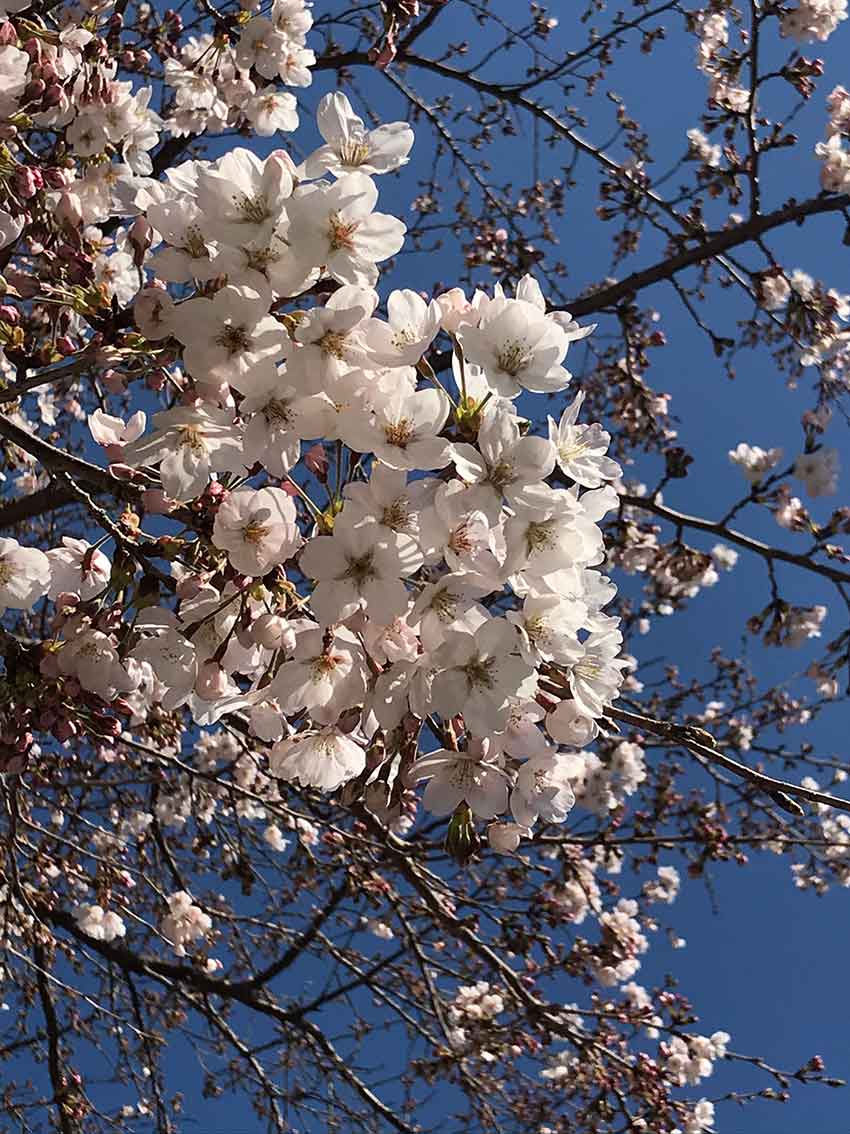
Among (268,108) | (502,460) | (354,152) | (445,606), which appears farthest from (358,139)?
(268,108)

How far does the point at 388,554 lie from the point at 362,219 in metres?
0.46

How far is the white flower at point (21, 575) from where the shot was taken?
157 centimetres

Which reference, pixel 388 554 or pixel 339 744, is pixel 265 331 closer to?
pixel 388 554

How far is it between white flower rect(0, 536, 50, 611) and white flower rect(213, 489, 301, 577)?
0.53 m

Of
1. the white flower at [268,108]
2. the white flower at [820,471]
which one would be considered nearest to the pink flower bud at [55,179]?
the white flower at [268,108]

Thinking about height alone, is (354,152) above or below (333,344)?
above

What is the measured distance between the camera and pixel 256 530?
1189mm

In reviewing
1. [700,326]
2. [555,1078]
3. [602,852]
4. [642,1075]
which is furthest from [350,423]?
[555,1078]

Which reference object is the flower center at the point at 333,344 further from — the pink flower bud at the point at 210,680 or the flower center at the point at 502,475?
the pink flower bud at the point at 210,680

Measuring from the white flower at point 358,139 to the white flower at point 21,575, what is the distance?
2.80 feet

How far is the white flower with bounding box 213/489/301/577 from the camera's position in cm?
119

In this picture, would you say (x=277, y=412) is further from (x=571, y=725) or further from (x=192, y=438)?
(x=571, y=725)

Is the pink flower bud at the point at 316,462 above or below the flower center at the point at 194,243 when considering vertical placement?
below

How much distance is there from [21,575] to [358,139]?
947 mm
